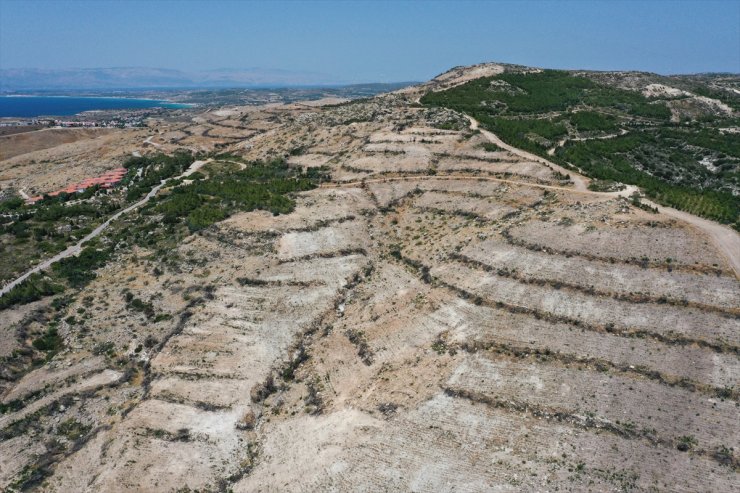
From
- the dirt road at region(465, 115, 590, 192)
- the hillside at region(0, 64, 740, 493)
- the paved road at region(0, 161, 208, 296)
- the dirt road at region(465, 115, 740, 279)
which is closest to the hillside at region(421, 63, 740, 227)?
the hillside at region(0, 64, 740, 493)

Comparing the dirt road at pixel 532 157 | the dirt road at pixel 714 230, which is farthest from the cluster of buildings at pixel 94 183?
the dirt road at pixel 714 230

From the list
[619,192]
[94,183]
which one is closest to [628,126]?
[619,192]

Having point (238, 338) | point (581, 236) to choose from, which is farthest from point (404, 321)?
point (581, 236)

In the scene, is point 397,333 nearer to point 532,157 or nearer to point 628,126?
point 532,157

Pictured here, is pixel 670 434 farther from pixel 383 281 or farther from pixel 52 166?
pixel 52 166

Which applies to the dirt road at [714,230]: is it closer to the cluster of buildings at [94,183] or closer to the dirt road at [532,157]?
the dirt road at [532,157]

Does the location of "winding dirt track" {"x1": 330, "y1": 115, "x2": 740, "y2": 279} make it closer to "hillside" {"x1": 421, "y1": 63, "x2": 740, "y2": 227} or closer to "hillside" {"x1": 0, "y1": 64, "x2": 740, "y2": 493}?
"hillside" {"x1": 0, "y1": 64, "x2": 740, "y2": 493}
